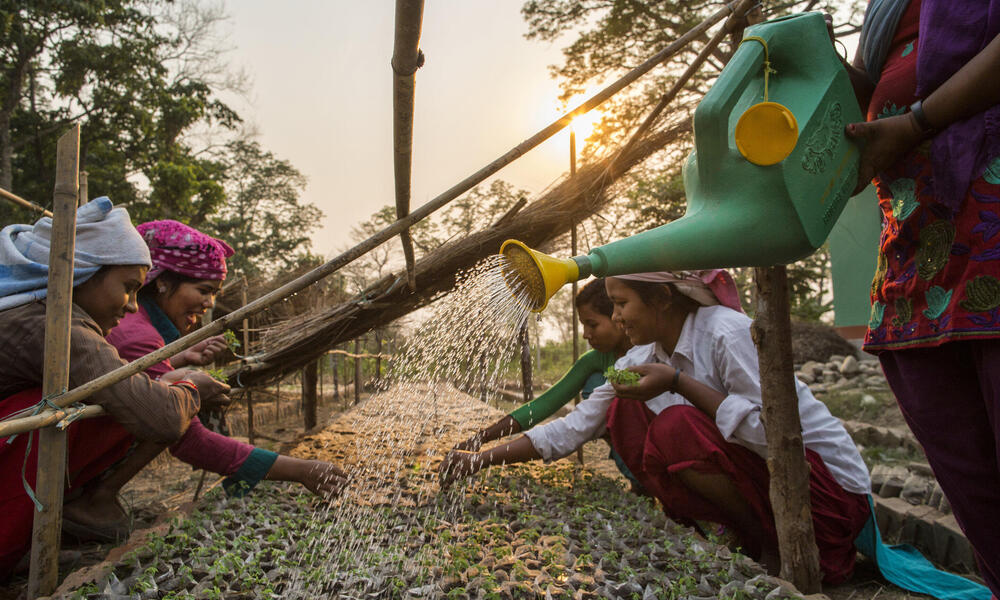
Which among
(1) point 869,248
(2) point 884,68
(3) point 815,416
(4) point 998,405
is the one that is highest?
(2) point 884,68

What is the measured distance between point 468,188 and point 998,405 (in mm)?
1548

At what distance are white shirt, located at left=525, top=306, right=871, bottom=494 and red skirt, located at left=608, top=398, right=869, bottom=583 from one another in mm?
71

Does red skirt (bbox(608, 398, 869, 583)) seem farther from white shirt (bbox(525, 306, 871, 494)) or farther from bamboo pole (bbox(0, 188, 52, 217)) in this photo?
bamboo pole (bbox(0, 188, 52, 217))

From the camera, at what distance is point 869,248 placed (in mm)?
3053

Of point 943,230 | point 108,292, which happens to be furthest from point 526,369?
point 943,230

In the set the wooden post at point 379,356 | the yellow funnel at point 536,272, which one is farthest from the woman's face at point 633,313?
the wooden post at point 379,356

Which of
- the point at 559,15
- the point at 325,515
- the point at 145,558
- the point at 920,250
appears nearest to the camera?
the point at 920,250

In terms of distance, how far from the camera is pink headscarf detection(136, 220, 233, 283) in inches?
106

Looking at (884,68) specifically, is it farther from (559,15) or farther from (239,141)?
(239,141)

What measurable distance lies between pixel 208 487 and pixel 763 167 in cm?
483

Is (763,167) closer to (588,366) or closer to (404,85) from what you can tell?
(404,85)

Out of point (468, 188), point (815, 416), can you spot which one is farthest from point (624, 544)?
point (468, 188)

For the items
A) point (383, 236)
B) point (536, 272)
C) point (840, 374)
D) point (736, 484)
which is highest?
point (383, 236)

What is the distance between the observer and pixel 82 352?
6.21 ft
